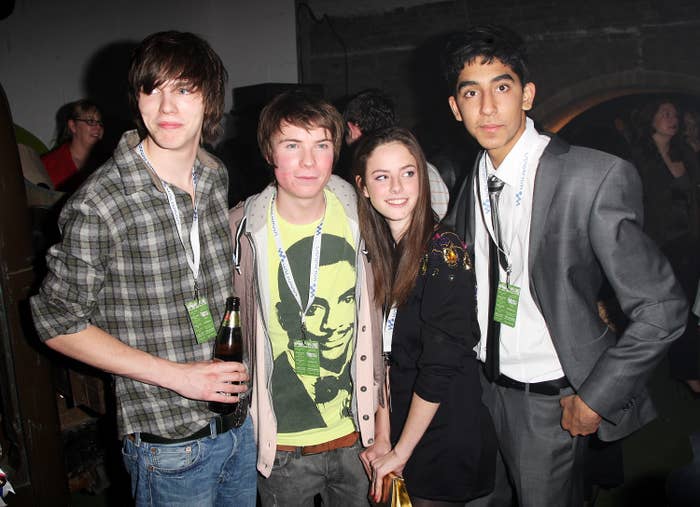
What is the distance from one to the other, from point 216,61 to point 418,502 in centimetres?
170

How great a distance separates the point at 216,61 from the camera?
5.89 ft

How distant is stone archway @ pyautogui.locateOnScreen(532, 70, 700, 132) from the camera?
6.14 m

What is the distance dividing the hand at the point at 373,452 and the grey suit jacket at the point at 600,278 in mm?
719

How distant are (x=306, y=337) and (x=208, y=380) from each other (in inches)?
16.3

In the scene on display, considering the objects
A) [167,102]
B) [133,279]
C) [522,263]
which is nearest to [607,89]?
[522,263]

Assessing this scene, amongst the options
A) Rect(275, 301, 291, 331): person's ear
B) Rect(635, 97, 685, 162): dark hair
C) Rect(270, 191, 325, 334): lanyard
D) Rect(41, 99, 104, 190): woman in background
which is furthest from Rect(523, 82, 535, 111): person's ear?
Rect(635, 97, 685, 162): dark hair

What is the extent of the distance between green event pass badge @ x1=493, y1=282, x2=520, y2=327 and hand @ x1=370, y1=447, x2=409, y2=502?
620 mm

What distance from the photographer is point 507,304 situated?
6.68 feet

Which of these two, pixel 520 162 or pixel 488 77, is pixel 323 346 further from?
pixel 488 77

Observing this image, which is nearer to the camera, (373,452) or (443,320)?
(443,320)

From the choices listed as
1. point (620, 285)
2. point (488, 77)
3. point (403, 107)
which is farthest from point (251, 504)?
point (403, 107)

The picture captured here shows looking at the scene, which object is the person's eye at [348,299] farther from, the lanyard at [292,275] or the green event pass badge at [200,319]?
the green event pass badge at [200,319]

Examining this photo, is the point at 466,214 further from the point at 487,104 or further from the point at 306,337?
the point at 306,337

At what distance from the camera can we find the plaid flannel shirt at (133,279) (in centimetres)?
155
